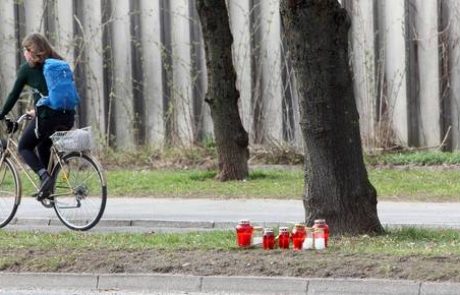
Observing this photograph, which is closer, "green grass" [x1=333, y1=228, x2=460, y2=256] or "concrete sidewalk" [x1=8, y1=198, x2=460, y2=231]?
"green grass" [x1=333, y1=228, x2=460, y2=256]

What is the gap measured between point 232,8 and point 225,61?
3.40 metres

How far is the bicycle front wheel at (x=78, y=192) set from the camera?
35.6 feet

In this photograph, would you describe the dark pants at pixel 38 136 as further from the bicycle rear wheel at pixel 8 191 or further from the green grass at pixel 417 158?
the green grass at pixel 417 158

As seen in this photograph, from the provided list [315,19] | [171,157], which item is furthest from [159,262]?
[171,157]

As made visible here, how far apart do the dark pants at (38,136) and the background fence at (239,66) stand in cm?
651

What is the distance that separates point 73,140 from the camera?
35.3ft

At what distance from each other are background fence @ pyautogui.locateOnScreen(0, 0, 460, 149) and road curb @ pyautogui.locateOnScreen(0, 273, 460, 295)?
29.1ft

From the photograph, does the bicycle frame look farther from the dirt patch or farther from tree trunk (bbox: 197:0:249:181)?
tree trunk (bbox: 197:0:249:181)

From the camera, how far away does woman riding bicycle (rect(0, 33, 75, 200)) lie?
1096 cm

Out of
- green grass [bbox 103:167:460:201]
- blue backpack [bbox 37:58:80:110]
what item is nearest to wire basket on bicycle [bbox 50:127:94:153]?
blue backpack [bbox 37:58:80:110]

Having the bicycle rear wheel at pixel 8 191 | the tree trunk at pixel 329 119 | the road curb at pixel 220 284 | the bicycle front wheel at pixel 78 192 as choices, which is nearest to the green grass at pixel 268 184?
the bicycle rear wheel at pixel 8 191

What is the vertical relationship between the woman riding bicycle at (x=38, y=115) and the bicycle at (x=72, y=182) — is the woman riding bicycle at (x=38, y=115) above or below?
above

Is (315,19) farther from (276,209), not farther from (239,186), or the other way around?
(239,186)

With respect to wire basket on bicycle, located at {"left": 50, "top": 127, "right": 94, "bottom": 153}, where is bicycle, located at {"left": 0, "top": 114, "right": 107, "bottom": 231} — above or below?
below
